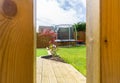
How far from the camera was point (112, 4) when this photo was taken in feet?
1.63

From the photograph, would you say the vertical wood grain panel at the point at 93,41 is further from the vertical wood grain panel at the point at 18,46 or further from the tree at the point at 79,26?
the tree at the point at 79,26

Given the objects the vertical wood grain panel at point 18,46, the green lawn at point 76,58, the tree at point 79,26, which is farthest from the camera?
the tree at point 79,26

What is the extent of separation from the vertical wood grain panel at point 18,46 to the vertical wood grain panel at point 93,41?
0.52 ft

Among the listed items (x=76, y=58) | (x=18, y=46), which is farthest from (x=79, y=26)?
(x=18, y=46)

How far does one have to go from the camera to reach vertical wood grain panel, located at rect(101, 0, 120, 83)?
50 cm

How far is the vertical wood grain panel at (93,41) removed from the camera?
1.67ft

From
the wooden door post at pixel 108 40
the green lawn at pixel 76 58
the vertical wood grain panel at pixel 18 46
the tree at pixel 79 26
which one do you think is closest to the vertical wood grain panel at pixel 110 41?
the wooden door post at pixel 108 40

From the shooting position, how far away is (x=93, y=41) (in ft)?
1.76

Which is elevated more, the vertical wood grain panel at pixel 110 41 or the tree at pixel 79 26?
the tree at pixel 79 26

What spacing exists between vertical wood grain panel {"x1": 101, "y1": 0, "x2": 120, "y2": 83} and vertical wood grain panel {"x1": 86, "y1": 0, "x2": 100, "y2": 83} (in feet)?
0.04

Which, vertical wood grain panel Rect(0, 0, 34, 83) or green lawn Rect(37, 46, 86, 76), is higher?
vertical wood grain panel Rect(0, 0, 34, 83)

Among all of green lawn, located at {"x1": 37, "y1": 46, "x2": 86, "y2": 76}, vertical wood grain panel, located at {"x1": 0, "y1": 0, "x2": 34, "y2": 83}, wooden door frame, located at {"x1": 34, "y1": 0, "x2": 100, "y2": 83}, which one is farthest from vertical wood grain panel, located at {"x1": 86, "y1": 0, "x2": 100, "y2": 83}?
green lawn, located at {"x1": 37, "y1": 46, "x2": 86, "y2": 76}

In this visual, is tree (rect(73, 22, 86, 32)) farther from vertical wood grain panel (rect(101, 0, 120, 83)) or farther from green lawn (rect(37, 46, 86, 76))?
vertical wood grain panel (rect(101, 0, 120, 83))

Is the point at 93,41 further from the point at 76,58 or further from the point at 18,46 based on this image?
the point at 76,58
